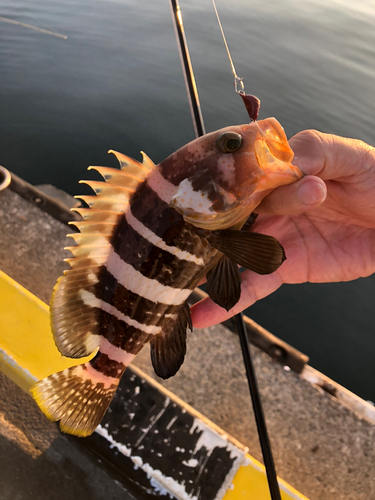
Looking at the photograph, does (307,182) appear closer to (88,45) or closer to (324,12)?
(88,45)

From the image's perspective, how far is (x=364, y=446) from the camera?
2.91 m

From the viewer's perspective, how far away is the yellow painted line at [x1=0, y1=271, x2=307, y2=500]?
2359 mm

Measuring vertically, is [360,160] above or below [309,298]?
above

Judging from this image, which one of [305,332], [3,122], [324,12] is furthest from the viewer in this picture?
[324,12]

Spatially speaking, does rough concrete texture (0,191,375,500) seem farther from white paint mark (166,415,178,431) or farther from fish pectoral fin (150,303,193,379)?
fish pectoral fin (150,303,193,379)

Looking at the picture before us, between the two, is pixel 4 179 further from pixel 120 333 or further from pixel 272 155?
pixel 272 155

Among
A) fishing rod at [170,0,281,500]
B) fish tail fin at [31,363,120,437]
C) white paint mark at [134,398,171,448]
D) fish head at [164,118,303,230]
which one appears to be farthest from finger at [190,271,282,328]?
fish head at [164,118,303,230]

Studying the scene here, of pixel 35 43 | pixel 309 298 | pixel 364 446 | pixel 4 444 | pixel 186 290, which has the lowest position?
pixel 4 444

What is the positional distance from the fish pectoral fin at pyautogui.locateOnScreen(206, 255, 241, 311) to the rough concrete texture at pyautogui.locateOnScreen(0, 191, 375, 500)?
180 cm

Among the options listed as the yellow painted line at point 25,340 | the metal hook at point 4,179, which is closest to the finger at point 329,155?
the yellow painted line at point 25,340

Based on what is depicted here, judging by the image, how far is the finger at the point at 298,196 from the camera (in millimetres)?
1552

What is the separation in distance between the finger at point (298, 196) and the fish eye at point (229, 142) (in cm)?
35

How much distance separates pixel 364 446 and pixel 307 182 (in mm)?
2691

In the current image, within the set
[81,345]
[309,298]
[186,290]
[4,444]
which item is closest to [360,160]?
[186,290]
